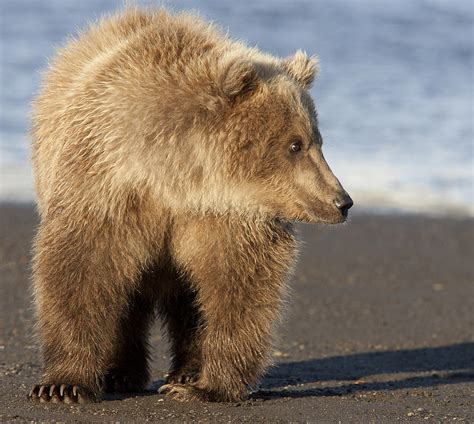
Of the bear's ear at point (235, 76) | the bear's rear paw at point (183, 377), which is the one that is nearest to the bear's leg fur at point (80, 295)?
the bear's rear paw at point (183, 377)

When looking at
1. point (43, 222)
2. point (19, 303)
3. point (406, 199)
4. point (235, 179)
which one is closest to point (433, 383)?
point (235, 179)

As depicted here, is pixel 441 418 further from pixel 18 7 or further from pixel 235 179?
pixel 18 7

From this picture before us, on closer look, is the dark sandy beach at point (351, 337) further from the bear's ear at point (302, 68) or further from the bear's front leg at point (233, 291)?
→ the bear's ear at point (302, 68)

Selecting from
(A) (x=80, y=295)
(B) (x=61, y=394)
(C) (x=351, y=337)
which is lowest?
(C) (x=351, y=337)

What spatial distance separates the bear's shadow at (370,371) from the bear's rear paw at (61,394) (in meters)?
0.36

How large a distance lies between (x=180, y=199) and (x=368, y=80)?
17287 mm

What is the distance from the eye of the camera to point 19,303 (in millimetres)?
10031

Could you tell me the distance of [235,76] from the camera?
252 inches

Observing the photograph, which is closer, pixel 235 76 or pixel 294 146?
pixel 235 76

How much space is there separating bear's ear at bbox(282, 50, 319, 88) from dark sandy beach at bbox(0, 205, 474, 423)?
1.91 m

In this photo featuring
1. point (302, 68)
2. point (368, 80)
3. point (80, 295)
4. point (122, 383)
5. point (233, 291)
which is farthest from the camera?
point (368, 80)

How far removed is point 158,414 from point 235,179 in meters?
1.36

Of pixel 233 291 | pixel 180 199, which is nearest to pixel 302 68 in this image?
pixel 180 199

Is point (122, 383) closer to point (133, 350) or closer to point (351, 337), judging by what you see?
point (133, 350)
